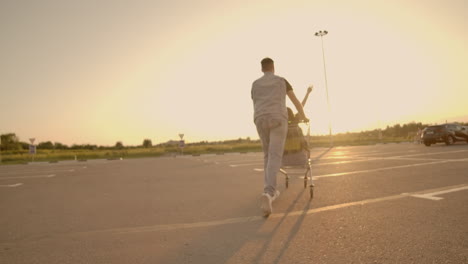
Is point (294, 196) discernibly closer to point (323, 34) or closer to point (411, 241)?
point (411, 241)

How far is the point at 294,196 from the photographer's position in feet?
15.7

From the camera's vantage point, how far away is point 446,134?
62.6 feet

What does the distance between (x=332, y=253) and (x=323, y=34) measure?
1636 inches

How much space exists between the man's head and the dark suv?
1944 cm

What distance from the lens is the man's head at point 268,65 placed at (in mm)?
4309

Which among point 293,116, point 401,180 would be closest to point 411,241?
point 293,116

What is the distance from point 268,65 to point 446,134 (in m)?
19.9

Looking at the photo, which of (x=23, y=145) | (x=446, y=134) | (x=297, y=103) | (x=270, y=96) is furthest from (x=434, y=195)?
(x=23, y=145)

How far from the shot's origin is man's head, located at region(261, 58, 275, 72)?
14.1ft

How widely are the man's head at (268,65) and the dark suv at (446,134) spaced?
765 inches

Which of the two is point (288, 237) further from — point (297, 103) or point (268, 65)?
point (268, 65)

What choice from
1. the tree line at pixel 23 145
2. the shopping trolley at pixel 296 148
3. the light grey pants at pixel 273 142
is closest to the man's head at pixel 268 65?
the light grey pants at pixel 273 142

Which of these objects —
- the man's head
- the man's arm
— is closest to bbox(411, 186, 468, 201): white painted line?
the man's arm

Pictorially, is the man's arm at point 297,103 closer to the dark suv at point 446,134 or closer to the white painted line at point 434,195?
the white painted line at point 434,195
